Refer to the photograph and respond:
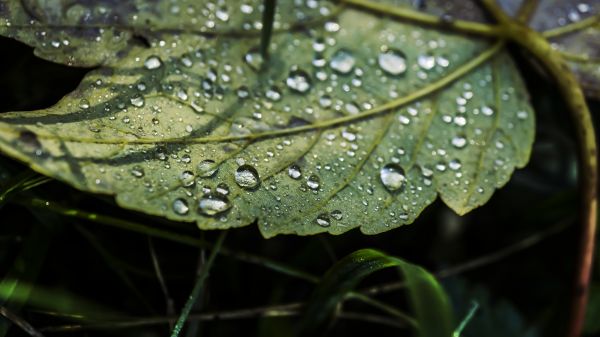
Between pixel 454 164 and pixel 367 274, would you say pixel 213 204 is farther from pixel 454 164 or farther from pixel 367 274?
pixel 454 164

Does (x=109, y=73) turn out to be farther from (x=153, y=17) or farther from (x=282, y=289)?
(x=282, y=289)

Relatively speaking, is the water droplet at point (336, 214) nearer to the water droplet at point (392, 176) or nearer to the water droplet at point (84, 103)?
the water droplet at point (392, 176)

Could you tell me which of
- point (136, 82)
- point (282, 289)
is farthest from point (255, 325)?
point (136, 82)

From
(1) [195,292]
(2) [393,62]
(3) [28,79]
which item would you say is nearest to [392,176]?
(2) [393,62]

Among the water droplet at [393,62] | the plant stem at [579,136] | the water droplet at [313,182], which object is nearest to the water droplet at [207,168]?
the water droplet at [313,182]

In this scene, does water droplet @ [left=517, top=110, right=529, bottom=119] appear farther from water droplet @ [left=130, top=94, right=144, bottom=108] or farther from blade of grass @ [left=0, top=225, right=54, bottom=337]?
blade of grass @ [left=0, top=225, right=54, bottom=337]
